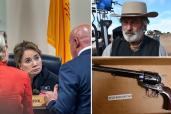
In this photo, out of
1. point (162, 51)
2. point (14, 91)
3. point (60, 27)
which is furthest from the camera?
point (162, 51)

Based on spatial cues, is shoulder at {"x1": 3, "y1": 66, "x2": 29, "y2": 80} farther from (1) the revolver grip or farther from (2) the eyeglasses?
(1) the revolver grip

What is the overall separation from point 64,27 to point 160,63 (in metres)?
0.61

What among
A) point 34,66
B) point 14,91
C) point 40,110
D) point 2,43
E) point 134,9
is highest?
point 134,9

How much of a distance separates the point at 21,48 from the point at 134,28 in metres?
0.68

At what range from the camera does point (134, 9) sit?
1659 millimetres

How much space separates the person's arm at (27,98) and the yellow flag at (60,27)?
223mm

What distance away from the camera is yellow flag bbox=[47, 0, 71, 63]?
1.53 m

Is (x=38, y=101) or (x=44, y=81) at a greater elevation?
(x=44, y=81)

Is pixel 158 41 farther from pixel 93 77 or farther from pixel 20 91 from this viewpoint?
pixel 20 91

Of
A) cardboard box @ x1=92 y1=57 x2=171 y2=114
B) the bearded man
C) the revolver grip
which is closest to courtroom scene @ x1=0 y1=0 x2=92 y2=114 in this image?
cardboard box @ x1=92 y1=57 x2=171 y2=114

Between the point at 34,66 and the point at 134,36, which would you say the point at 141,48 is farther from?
the point at 34,66

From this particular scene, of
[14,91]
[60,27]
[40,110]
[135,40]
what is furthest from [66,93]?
[135,40]

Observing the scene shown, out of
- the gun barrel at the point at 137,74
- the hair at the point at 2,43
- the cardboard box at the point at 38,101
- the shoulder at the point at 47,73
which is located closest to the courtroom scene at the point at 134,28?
the gun barrel at the point at 137,74

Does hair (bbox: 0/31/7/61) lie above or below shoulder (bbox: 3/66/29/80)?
above
